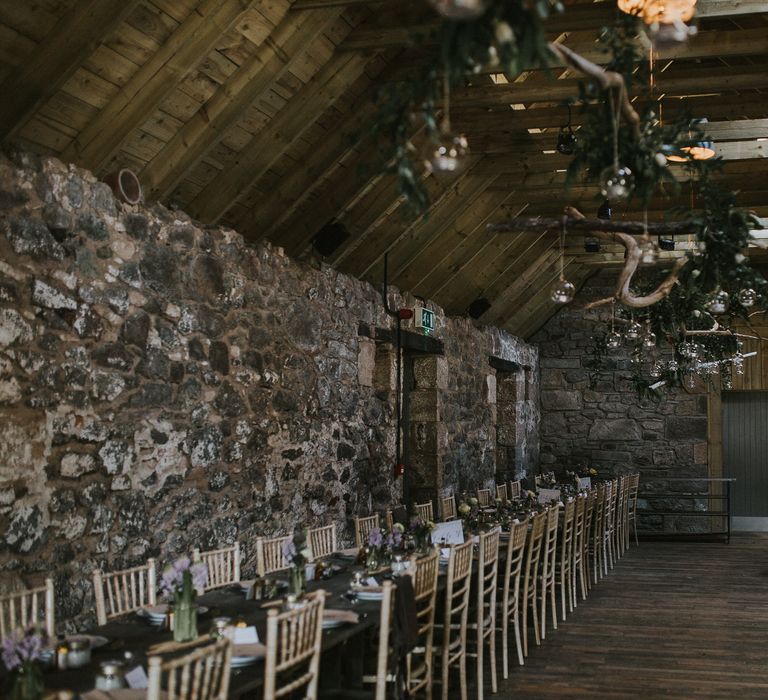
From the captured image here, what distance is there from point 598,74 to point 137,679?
96.5 inches

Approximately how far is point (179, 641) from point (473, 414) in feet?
26.1

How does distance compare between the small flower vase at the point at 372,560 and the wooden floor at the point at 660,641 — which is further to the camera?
the wooden floor at the point at 660,641

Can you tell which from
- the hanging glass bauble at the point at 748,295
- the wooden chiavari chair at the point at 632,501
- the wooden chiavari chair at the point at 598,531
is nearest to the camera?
the hanging glass bauble at the point at 748,295

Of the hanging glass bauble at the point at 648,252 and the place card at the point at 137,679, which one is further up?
the hanging glass bauble at the point at 648,252

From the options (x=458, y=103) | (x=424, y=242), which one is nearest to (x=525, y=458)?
(x=424, y=242)

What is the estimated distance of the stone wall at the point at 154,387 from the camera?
440cm

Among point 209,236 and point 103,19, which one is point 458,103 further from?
point 103,19

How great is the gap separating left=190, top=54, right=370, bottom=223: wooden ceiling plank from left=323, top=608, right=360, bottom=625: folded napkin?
2.72 metres

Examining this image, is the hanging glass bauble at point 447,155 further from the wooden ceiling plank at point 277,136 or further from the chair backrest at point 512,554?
the chair backrest at point 512,554

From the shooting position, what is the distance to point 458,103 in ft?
21.0

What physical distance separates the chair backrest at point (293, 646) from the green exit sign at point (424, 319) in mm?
5706

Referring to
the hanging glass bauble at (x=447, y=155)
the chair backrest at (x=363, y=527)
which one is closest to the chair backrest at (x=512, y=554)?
the chair backrest at (x=363, y=527)

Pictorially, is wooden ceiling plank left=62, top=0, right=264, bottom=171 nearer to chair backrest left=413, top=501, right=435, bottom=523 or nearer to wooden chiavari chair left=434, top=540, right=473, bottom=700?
wooden chiavari chair left=434, top=540, right=473, bottom=700

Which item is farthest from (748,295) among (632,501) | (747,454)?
(747,454)
